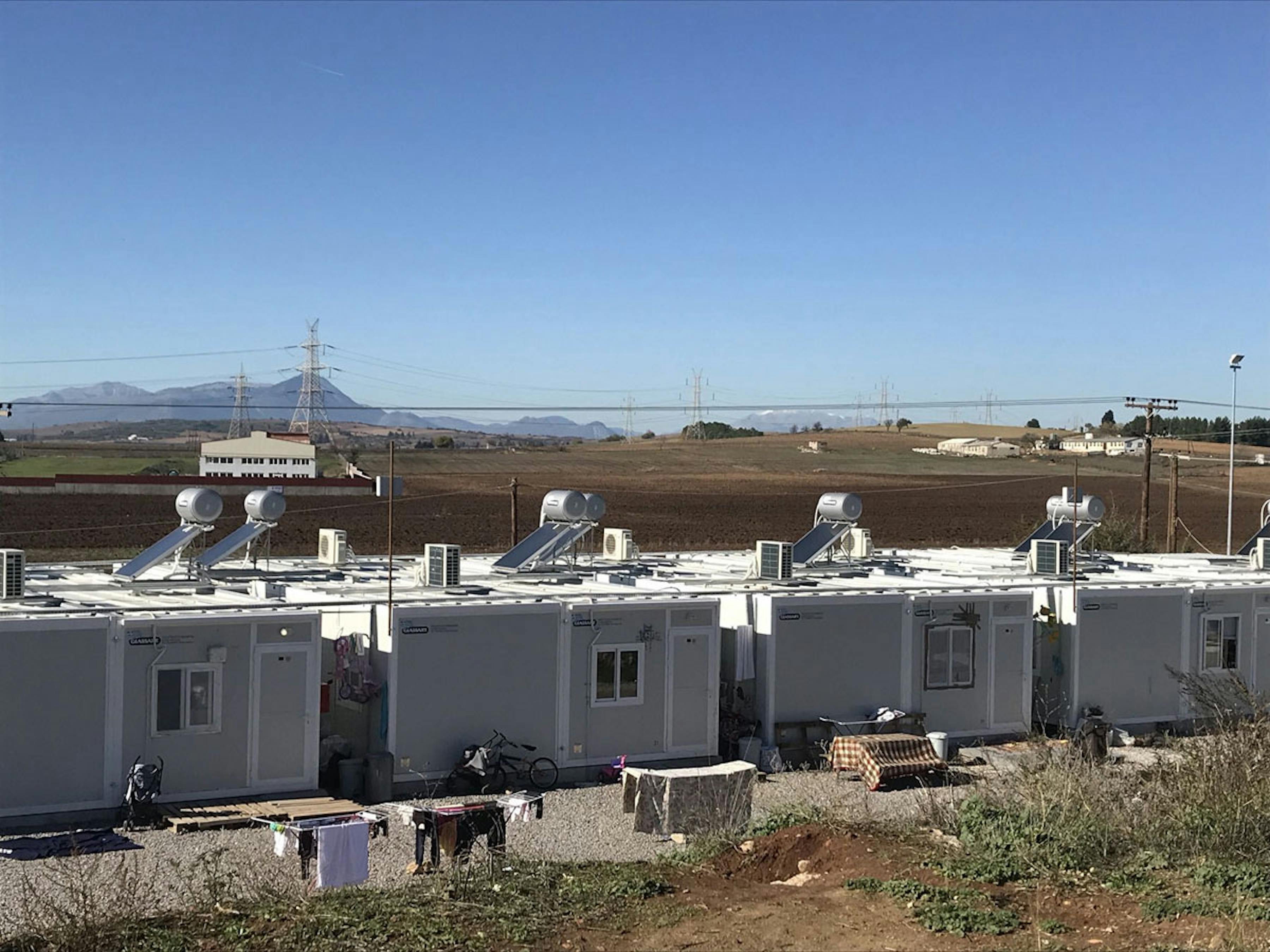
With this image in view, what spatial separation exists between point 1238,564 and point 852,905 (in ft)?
60.5

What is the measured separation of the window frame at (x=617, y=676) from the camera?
18156mm

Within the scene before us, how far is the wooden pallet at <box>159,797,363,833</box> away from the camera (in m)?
14.9

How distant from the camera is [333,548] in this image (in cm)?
2252

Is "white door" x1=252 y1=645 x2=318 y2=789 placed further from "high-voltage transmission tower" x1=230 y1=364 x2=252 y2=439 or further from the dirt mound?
"high-voltage transmission tower" x1=230 y1=364 x2=252 y2=439

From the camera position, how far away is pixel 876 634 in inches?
784

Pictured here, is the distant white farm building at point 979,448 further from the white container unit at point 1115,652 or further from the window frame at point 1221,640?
the white container unit at point 1115,652

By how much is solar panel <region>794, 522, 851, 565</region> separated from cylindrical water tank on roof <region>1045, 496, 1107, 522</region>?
375 cm

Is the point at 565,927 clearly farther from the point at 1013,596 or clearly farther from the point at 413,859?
the point at 1013,596

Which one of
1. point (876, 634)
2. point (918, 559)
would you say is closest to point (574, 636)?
point (876, 634)

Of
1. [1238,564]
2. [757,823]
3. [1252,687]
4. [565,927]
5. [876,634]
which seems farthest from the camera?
[1238,564]

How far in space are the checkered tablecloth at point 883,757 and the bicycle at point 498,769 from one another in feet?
11.8

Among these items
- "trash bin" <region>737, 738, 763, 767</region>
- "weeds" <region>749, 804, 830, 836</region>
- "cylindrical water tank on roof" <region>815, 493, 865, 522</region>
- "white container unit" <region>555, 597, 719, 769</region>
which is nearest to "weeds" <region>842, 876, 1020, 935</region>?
"weeds" <region>749, 804, 830, 836</region>

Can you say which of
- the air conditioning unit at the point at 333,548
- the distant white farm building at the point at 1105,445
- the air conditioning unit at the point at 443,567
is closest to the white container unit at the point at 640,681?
the air conditioning unit at the point at 443,567

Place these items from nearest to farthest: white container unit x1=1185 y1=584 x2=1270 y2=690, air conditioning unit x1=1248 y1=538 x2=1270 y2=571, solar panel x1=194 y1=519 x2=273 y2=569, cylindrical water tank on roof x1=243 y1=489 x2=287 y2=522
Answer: solar panel x1=194 y1=519 x2=273 y2=569
cylindrical water tank on roof x1=243 y1=489 x2=287 y2=522
white container unit x1=1185 y1=584 x2=1270 y2=690
air conditioning unit x1=1248 y1=538 x2=1270 y2=571
